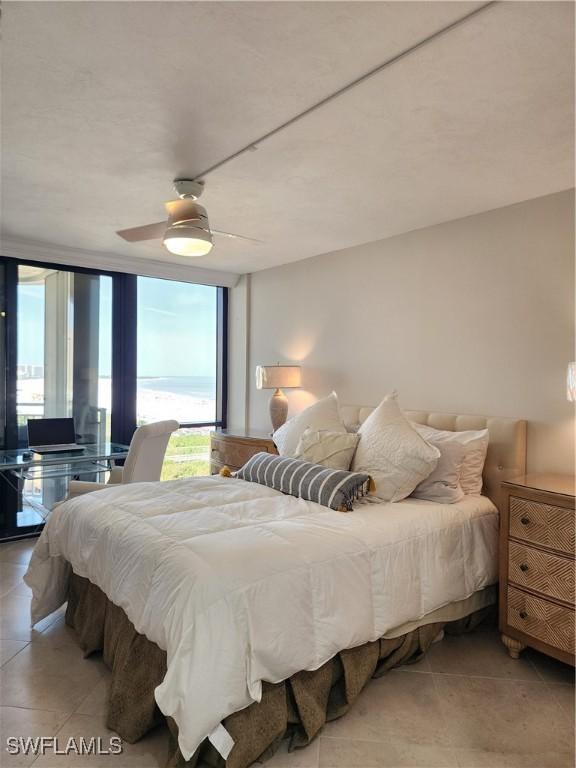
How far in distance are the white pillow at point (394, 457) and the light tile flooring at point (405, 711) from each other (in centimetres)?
86

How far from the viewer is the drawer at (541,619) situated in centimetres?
221

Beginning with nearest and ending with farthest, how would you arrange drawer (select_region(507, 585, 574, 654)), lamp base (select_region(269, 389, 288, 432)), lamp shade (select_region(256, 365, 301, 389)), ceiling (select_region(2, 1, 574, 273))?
ceiling (select_region(2, 1, 574, 273))
drawer (select_region(507, 585, 574, 654))
lamp shade (select_region(256, 365, 301, 389))
lamp base (select_region(269, 389, 288, 432))

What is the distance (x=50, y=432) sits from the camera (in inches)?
162

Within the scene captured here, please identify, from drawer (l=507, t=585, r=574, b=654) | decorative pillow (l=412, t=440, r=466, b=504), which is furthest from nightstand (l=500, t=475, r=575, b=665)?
decorative pillow (l=412, t=440, r=466, b=504)

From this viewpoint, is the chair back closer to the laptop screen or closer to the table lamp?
the laptop screen

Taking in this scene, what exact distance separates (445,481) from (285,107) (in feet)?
6.71

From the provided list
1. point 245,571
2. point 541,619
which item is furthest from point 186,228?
point 541,619

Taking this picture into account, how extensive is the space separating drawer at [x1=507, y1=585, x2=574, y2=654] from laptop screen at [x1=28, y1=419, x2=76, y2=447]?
3.49 metres

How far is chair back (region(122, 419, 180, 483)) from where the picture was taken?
3439mm

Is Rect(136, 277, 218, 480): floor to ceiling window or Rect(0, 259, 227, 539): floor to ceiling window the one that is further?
Rect(136, 277, 218, 480): floor to ceiling window

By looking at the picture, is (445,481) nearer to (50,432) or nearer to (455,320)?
(455,320)

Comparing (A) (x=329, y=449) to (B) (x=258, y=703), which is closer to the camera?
(B) (x=258, y=703)

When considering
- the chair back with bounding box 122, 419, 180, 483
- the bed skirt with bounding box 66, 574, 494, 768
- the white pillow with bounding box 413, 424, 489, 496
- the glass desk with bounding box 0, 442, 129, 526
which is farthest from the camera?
the glass desk with bounding box 0, 442, 129, 526

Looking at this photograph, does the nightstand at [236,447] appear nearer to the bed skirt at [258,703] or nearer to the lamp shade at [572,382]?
the bed skirt at [258,703]
